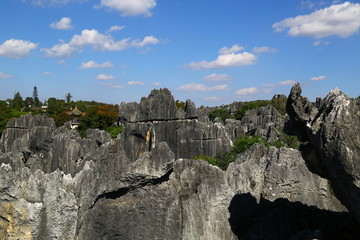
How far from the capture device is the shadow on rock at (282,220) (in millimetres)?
7859

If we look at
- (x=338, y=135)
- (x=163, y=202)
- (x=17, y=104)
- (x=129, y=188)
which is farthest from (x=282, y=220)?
(x=17, y=104)

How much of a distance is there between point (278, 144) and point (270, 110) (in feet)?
103

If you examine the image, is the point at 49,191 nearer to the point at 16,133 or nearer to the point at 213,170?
the point at 213,170

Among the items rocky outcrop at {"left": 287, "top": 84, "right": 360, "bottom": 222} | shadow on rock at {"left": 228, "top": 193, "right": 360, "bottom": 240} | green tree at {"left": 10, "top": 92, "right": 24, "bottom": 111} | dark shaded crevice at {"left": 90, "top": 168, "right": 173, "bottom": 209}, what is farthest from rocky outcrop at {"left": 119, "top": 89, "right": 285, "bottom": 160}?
green tree at {"left": 10, "top": 92, "right": 24, "bottom": 111}

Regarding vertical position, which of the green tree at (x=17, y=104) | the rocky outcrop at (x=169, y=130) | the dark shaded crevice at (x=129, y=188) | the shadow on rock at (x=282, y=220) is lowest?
the shadow on rock at (x=282, y=220)

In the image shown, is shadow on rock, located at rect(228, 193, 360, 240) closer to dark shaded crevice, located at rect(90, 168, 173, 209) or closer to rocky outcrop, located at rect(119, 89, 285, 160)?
dark shaded crevice, located at rect(90, 168, 173, 209)

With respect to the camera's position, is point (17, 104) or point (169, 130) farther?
point (17, 104)

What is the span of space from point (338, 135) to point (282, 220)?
10.8 feet

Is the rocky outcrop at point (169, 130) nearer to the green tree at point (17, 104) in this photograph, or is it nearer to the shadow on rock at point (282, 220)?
the shadow on rock at point (282, 220)

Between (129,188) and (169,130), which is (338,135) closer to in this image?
(129,188)

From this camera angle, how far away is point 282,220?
8.16 m

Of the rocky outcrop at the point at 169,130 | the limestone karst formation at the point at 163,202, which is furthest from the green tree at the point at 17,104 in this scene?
the limestone karst formation at the point at 163,202

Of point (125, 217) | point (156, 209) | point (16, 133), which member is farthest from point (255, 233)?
point (16, 133)

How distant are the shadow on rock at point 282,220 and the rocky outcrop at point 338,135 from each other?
1603mm
